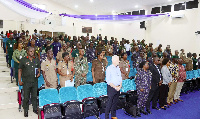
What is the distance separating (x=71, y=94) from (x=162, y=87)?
2.54 metres

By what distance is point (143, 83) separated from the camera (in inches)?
177

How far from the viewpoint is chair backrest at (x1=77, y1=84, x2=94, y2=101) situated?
4.31m

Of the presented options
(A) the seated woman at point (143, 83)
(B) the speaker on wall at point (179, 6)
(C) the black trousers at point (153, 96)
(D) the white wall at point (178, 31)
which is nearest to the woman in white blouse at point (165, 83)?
(C) the black trousers at point (153, 96)

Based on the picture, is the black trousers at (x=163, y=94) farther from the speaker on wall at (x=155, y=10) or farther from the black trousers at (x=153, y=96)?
the speaker on wall at (x=155, y=10)

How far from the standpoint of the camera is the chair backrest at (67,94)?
162 inches

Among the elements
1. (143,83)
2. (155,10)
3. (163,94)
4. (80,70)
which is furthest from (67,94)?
(155,10)

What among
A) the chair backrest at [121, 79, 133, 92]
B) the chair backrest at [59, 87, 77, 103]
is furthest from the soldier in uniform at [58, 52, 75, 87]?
the chair backrest at [121, 79, 133, 92]

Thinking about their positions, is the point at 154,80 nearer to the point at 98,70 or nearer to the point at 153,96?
the point at 153,96

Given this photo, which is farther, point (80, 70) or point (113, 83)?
point (80, 70)

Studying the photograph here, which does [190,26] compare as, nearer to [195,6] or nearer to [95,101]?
[195,6]

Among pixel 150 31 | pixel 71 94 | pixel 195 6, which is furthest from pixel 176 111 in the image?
pixel 150 31

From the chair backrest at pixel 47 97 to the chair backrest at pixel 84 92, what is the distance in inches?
21.1

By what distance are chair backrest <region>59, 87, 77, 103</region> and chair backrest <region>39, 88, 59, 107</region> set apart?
4.5 inches

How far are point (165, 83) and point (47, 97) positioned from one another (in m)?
3.13
